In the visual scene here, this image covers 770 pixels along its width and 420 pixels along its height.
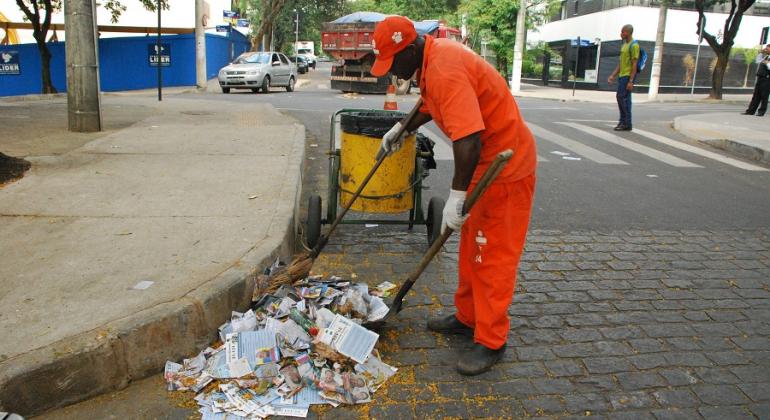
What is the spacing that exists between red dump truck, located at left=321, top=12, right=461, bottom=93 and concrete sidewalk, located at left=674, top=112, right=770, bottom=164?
31.9ft

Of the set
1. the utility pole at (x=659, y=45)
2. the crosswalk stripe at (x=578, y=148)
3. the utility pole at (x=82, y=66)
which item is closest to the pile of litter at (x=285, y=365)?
the utility pole at (x=82, y=66)

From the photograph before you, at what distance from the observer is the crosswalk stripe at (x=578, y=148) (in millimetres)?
9071

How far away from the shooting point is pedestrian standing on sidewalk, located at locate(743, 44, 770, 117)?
14602 mm

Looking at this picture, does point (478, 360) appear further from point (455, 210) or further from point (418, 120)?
point (418, 120)

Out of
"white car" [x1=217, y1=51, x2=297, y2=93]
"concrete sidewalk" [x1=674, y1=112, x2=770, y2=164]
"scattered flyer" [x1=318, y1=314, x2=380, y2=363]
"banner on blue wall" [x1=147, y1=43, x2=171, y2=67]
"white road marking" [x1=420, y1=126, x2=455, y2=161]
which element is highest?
"banner on blue wall" [x1=147, y1=43, x2=171, y2=67]

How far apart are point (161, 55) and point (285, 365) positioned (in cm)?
2538

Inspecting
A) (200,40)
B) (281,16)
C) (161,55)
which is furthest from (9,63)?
(281,16)

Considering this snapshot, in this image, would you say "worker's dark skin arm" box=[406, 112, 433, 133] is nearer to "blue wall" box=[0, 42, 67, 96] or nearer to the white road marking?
the white road marking

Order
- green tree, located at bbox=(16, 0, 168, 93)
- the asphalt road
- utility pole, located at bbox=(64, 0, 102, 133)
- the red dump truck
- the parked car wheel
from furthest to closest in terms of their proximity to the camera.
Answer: the parked car wheel
the red dump truck
green tree, located at bbox=(16, 0, 168, 93)
utility pole, located at bbox=(64, 0, 102, 133)
the asphalt road

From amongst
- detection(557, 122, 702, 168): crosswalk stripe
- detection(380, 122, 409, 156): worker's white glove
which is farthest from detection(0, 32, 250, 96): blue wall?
detection(380, 122, 409, 156): worker's white glove

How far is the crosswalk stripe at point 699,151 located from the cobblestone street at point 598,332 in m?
4.38

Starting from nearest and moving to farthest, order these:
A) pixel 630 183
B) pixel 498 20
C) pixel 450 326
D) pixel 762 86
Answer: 1. pixel 450 326
2. pixel 630 183
3. pixel 762 86
4. pixel 498 20

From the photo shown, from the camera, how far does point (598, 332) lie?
3510mm

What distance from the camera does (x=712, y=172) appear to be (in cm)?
850
